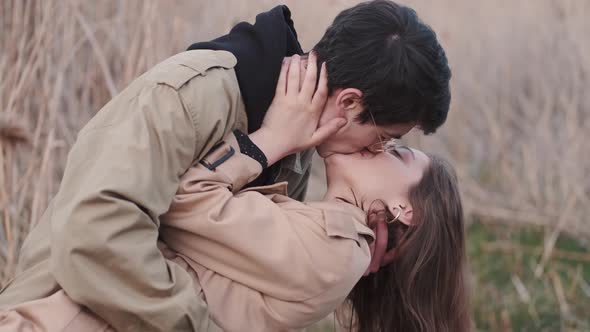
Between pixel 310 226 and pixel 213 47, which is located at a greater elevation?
pixel 213 47

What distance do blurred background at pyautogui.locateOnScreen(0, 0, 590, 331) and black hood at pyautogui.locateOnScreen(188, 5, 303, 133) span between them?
1030 mm

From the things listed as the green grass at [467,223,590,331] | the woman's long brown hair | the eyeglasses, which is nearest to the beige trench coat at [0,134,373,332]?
the eyeglasses

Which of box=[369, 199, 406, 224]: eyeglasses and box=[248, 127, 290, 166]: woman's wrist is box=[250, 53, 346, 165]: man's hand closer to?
box=[248, 127, 290, 166]: woman's wrist

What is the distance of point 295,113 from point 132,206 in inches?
24.0

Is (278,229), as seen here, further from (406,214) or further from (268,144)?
(406,214)

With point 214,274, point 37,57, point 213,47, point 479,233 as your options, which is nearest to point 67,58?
point 37,57

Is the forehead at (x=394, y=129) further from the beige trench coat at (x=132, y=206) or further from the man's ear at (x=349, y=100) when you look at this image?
the beige trench coat at (x=132, y=206)

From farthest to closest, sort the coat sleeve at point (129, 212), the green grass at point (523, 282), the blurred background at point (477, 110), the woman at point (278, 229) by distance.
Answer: the green grass at point (523, 282) → the blurred background at point (477, 110) → the woman at point (278, 229) → the coat sleeve at point (129, 212)

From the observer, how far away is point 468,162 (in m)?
6.27

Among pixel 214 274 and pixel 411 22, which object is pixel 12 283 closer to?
pixel 214 274

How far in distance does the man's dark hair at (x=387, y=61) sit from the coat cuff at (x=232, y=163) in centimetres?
32

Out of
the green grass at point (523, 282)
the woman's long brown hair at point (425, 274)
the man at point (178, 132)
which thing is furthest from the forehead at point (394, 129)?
the green grass at point (523, 282)

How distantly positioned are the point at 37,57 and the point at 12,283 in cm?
130

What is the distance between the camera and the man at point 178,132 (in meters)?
1.92
